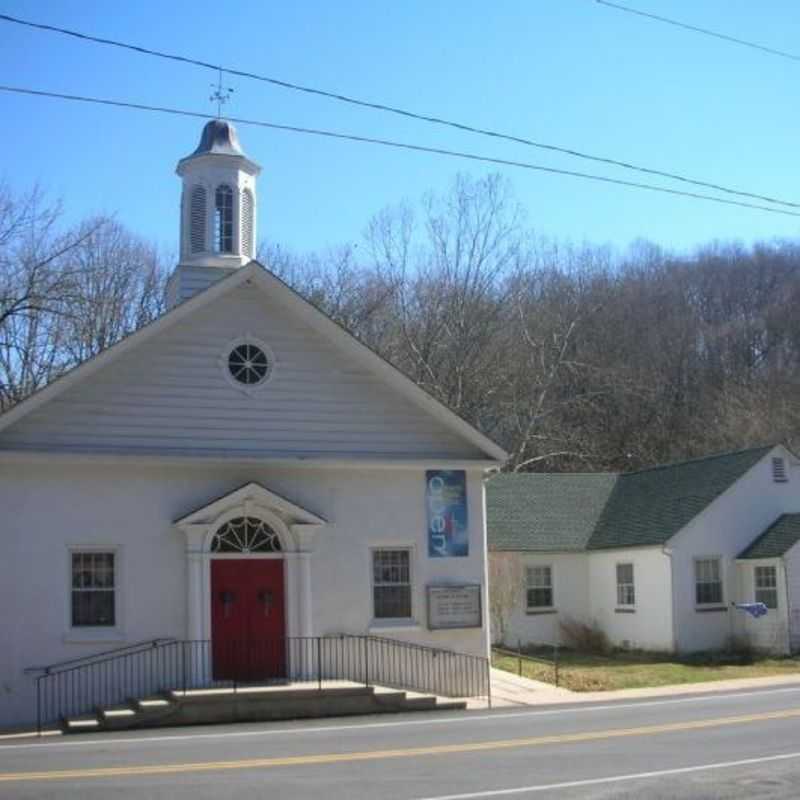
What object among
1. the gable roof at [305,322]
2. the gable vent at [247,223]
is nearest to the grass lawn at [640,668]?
the gable roof at [305,322]

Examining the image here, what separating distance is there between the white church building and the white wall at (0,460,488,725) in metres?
0.03

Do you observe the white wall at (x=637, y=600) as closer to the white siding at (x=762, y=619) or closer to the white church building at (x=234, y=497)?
the white siding at (x=762, y=619)

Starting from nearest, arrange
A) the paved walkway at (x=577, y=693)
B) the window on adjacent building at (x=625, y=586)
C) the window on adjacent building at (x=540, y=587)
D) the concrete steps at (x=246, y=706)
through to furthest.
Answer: the concrete steps at (x=246, y=706), the paved walkway at (x=577, y=693), the window on adjacent building at (x=625, y=586), the window on adjacent building at (x=540, y=587)

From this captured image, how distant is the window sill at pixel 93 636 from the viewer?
71.4 ft

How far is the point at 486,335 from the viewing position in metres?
53.0

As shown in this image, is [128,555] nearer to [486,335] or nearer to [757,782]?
[757,782]

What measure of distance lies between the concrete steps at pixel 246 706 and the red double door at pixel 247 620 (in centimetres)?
150

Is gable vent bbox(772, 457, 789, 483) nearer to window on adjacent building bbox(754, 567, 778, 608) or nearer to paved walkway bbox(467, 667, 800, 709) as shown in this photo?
window on adjacent building bbox(754, 567, 778, 608)

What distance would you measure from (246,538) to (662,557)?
42.7ft

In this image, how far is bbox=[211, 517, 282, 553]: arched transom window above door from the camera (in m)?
23.1

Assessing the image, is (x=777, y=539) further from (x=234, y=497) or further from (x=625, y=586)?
(x=234, y=497)

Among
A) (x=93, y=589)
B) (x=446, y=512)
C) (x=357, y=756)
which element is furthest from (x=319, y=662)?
(x=357, y=756)

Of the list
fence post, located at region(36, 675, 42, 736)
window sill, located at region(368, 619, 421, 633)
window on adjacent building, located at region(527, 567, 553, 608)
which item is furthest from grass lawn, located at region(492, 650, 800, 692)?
fence post, located at region(36, 675, 42, 736)

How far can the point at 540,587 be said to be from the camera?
35.1 meters
